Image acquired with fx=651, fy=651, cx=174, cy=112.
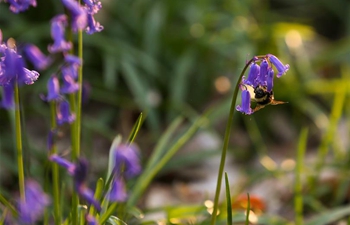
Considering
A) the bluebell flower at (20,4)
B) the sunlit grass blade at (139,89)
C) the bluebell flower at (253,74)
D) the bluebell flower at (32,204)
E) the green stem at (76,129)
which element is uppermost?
the sunlit grass blade at (139,89)

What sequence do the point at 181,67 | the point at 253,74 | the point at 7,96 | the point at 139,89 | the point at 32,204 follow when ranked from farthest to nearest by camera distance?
1. the point at 181,67
2. the point at 139,89
3. the point at 253,74
4. the point at 7,96
5. the point at 32,204

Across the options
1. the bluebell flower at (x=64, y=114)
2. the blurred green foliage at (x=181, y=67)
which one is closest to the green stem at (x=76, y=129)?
the bluebell flower at (x=64, y=114)

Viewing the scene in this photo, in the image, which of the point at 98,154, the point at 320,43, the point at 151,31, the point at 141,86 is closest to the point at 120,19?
the point at 151,31

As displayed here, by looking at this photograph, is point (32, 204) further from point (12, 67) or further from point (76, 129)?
Result: point (76, 129)

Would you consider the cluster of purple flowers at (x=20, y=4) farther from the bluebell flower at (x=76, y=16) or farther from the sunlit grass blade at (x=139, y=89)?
the sunlit grass blade at (x=139, y=89)

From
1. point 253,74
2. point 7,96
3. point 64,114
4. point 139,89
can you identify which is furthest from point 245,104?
point 139,89

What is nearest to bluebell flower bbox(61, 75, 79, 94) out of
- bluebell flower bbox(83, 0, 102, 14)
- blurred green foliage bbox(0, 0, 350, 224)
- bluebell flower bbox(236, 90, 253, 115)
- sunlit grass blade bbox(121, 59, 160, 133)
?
bluebell flower bbox(83, 0, 102, 14)

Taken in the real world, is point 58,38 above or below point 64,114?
above

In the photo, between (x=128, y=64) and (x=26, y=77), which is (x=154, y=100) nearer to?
(x=128, y=64)

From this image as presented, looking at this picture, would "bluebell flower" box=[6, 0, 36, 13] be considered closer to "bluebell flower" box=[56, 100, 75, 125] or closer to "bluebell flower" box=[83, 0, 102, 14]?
"bluebell flower" box=[83, 0, 102, 14]
